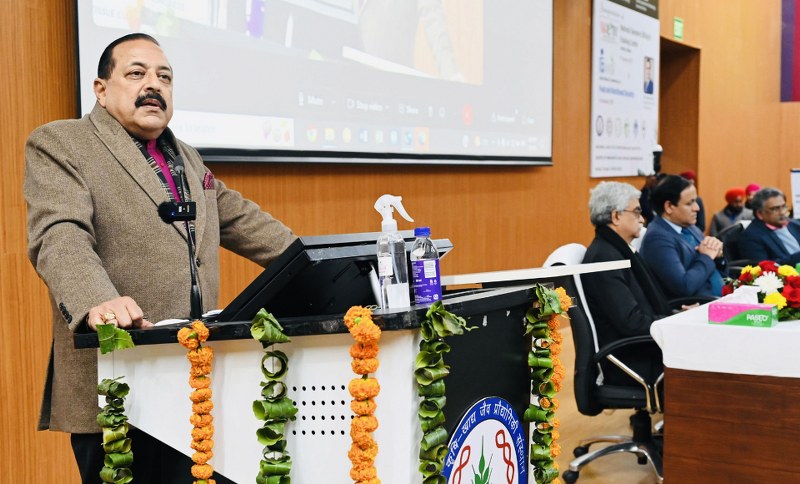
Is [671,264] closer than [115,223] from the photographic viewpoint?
No

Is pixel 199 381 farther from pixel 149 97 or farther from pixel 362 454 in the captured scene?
pixel 149 97

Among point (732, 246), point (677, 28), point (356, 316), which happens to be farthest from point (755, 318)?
point (677, 28)

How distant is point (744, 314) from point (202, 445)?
73.7 inches

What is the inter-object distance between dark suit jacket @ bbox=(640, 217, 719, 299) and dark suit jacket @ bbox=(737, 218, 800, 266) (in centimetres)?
167

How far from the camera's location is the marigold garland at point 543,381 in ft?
6.11

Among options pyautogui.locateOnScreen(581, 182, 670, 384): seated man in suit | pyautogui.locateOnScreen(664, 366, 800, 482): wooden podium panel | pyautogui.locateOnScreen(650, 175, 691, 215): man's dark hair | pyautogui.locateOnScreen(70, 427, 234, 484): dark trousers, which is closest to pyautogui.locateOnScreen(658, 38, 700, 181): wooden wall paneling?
pyautogui.locateOnScreen(650, 175, 691, 215): man's dark hair

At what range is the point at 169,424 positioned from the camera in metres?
1.67

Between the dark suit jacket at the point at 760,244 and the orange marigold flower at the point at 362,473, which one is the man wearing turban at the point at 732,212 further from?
the orange marigold flower at the point at 362,473

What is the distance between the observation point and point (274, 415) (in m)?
1.53

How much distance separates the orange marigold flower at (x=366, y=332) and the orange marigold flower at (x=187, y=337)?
0.30 metres

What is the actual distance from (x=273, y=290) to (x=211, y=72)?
2.40 meters

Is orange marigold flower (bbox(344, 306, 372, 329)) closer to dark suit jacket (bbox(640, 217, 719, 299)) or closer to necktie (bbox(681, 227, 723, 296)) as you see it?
dark suit jacket (bbox(640, 217, 719, 299))

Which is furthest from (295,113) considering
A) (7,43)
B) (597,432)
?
(597,432)

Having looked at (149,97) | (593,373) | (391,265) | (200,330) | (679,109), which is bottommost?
(593,373)
